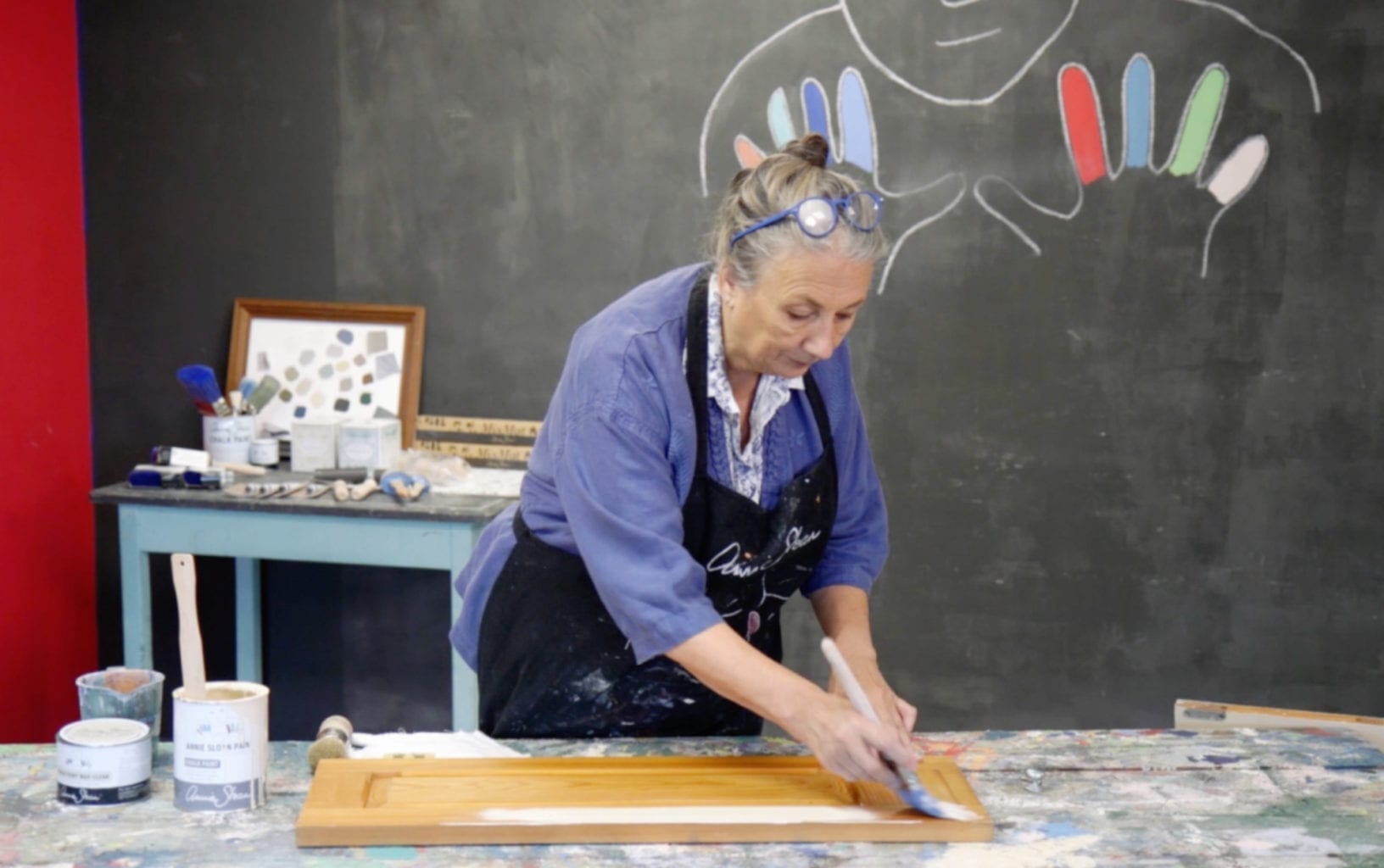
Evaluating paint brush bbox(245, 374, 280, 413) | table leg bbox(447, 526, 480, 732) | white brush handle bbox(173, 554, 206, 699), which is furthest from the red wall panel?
white brush handle bbox(173, 554, 206, 699)

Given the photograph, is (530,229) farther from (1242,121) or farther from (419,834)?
(419,834)

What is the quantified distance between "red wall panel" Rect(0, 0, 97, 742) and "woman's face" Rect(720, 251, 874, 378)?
7.48ft

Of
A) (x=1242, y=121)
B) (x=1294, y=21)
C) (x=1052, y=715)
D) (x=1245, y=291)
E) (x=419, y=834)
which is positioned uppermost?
(x=1294, y=21)

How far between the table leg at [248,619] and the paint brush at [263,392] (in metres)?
0.43

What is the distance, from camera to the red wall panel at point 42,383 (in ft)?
11.7

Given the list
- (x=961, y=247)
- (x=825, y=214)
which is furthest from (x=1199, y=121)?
(x=825, y=214)

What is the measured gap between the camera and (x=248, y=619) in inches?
155

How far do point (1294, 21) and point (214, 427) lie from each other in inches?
109

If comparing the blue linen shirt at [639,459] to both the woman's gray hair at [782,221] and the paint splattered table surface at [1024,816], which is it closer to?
the woman's gray hair at [782,221]

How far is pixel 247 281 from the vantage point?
387cm

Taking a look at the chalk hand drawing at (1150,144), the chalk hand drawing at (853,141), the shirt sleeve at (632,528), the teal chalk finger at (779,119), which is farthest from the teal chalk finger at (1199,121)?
the shirt sleeve at (632,528)

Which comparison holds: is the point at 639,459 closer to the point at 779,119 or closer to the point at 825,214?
the point at 825,214

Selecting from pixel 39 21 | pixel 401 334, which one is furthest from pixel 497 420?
pixel 39 21

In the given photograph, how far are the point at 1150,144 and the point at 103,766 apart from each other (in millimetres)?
2806
